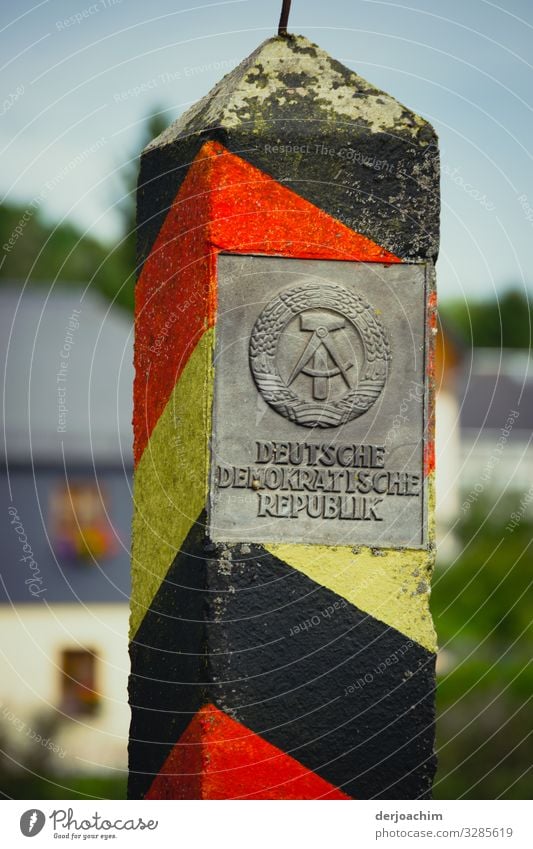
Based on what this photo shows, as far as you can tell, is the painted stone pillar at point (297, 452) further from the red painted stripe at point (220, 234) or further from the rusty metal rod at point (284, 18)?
the rusty metal rod at point (284, 18)

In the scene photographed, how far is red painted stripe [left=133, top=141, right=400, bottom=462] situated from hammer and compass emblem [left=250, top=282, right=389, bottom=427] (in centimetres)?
15

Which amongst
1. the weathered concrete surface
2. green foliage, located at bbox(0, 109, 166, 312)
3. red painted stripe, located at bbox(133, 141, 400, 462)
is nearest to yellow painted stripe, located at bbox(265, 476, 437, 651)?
red painted stripe, located at bbox(133, 141, 400, 462)

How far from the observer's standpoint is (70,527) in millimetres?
20672

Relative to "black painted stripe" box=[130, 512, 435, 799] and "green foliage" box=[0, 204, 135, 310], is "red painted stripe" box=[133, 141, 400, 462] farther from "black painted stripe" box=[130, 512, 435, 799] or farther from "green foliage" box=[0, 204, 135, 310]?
"green foliage" box=[0, 204, 135, 310]

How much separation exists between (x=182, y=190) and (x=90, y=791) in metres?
13.5

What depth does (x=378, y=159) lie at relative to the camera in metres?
4.46

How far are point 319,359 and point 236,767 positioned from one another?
128cm

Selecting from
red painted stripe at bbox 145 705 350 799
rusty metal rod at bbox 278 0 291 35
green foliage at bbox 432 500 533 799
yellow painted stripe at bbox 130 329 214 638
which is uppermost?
rusty metal rod at bbox 278 0 291 35

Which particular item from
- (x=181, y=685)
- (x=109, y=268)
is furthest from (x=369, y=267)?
(x=109, y=268)

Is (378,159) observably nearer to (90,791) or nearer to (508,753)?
(508,753)

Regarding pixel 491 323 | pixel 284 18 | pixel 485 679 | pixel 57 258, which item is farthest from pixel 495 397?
pixel 284 18

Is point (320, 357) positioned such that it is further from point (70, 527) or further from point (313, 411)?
point (70, 527)

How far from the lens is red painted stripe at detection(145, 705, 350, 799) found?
4.16 m

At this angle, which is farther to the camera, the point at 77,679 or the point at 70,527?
the point at 77,679
